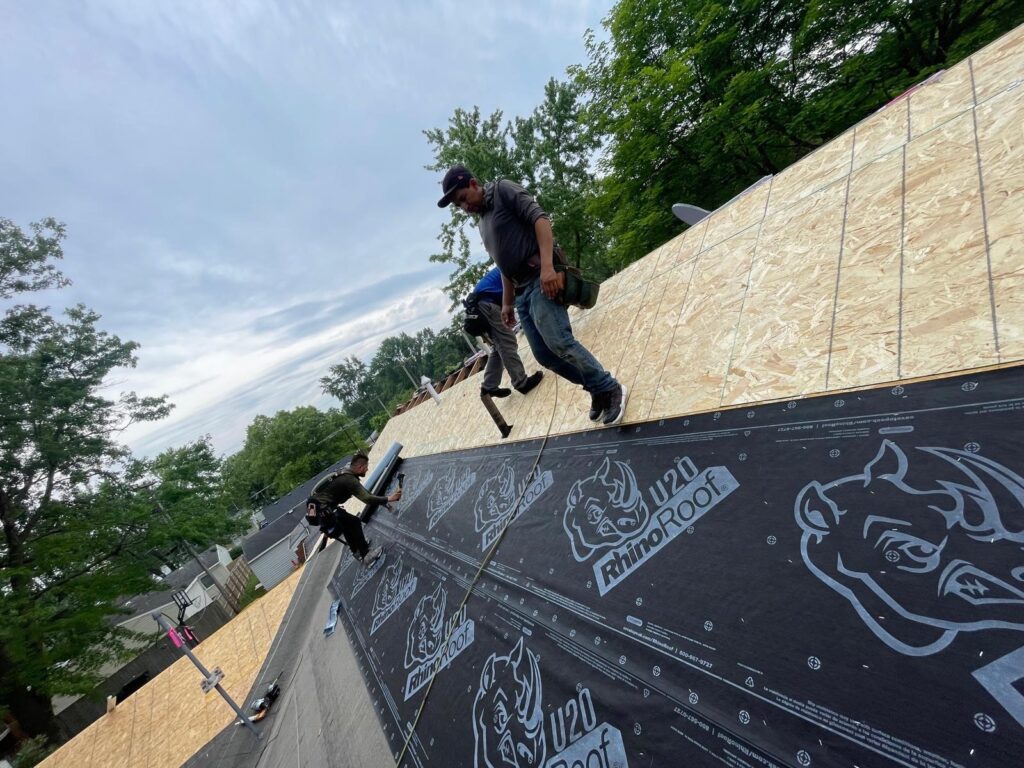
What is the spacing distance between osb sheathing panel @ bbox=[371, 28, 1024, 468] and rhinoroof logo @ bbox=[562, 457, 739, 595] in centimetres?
49

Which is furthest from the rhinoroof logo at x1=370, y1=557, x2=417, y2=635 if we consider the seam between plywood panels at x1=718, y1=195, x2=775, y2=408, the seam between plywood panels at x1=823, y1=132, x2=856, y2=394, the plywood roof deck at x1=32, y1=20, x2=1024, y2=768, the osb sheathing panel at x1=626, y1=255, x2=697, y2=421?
the seam between plywood panels at x1=823, y1=132, x2=856, y2=394

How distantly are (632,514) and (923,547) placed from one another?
986mm

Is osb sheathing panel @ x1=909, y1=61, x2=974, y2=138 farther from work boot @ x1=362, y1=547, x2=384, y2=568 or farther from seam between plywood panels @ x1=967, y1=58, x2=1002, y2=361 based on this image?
work boot @ x1=362, y1=547, x2=384, y2=568

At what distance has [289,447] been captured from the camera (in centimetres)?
3612

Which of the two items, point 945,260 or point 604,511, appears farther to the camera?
point 604,511

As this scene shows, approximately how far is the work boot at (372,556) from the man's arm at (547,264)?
368 cm

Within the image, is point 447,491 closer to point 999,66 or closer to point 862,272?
point 862,272

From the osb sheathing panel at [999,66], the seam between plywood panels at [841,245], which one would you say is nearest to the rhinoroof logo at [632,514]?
the seam between plywood panels at [841,245]

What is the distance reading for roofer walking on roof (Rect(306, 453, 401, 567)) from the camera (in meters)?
4.55

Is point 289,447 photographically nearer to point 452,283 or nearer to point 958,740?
point 452,283

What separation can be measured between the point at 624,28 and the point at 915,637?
486 inches

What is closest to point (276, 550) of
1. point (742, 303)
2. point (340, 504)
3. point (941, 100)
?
point (340, 504)

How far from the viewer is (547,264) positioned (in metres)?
2.22

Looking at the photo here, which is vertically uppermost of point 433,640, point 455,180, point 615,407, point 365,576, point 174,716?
point 455,180
